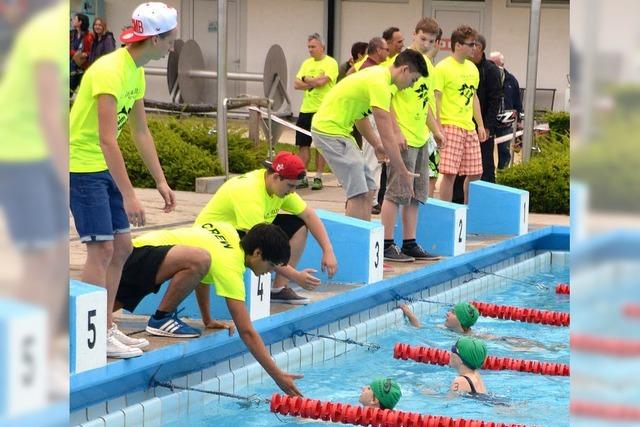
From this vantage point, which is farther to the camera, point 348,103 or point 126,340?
point 348,103

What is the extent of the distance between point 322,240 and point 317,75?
6.98m

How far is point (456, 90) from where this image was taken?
9828 millimetres

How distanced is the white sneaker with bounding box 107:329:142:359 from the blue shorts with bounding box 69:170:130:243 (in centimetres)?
55

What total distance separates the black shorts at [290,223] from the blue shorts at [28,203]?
233 inches

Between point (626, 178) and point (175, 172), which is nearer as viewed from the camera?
point (626, 178)

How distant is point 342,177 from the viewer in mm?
7980

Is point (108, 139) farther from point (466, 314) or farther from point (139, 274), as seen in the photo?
point (466, 314)

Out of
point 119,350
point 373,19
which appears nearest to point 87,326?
point 119,350

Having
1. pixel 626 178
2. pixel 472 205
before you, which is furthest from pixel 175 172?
pixel 626 178

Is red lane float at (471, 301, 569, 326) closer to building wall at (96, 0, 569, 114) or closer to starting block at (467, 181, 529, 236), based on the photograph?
starting block at (467, 181, 529, 236)

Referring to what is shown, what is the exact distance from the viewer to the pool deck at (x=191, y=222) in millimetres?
5941

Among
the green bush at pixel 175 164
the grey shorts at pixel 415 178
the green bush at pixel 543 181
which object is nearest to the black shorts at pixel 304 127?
the green bush at pixel 175 164

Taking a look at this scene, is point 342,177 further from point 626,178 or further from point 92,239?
point 626,178

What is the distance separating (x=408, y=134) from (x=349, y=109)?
0.62 metres
